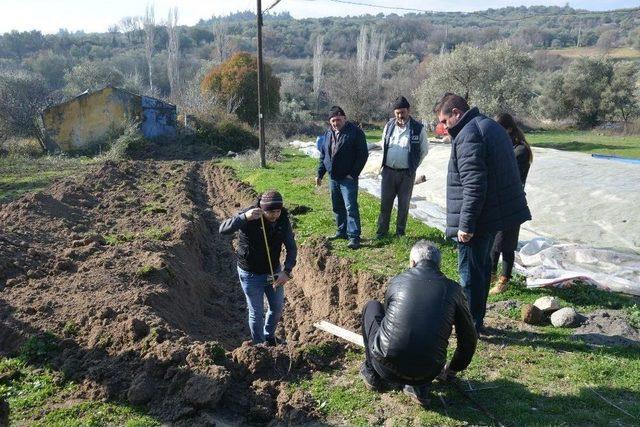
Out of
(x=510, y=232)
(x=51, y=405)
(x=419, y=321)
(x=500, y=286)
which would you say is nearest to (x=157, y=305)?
(x=51, y=405)

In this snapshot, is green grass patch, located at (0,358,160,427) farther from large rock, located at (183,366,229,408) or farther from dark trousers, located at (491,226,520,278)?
dark trousers, located at (491,226,520,278)

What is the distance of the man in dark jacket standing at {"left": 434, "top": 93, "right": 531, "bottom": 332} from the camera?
482 centimetres

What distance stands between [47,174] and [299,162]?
8803 mm

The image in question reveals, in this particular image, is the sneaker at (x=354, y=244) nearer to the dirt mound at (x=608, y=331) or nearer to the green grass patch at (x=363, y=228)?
the green grass patch at (x=363, y=228)

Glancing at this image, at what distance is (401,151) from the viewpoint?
7.76 m

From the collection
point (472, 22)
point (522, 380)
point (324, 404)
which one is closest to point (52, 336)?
point (324, 404)

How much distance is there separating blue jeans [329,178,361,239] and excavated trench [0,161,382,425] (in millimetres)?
548

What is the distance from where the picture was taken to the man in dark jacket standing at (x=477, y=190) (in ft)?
15.8

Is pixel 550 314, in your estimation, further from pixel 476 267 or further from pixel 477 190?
pixel 477 190

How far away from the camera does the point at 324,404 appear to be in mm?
4457

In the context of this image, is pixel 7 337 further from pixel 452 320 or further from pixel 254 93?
pixel 254 93

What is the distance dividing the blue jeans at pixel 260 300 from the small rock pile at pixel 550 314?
2759 mm

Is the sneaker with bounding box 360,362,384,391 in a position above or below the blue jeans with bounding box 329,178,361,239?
below

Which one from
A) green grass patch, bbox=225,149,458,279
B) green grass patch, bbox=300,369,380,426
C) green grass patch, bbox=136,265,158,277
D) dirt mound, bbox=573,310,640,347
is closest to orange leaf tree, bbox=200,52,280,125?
green grass patch, bbox=225,149,458,279
